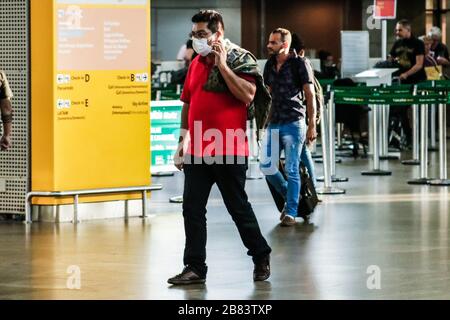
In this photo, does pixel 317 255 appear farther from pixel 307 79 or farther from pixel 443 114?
pixel 443 114

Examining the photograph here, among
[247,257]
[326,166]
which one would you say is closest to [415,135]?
[326,166]

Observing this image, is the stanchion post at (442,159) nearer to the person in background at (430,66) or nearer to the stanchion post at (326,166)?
the stanchion post at (326,166)

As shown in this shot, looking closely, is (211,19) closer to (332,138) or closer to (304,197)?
(304,197)

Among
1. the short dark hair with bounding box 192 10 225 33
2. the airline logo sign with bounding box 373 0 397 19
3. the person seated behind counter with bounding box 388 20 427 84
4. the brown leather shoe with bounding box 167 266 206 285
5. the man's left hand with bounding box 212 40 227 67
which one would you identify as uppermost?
the airline logo sign with bounding box 373 0 397 19

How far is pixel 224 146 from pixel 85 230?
3.62 m

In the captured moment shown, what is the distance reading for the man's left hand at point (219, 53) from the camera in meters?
9.08

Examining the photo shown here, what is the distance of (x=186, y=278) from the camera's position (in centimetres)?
920

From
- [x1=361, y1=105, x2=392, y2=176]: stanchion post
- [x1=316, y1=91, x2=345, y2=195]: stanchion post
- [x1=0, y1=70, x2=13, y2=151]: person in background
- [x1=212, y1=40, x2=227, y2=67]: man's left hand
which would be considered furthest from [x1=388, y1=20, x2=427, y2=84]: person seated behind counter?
[x1=212, y1=40, x2=227, y2=67]: man's left hand

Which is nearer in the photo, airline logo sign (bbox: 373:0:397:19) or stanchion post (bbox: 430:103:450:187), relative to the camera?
stanchion post (bbox: 430:103:450:187)

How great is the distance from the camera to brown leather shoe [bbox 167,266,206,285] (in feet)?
30.1

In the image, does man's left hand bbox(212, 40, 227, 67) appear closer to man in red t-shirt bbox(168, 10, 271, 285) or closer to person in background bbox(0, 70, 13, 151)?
man in red t-shirt bbox(168, 10, 271, 285)

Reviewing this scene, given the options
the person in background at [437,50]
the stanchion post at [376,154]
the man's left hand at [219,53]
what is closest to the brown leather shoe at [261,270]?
the man's left hand at [219,53]

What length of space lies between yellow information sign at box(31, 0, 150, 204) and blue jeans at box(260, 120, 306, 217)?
4.88 ft

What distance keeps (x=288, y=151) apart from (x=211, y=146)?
11.7ft
